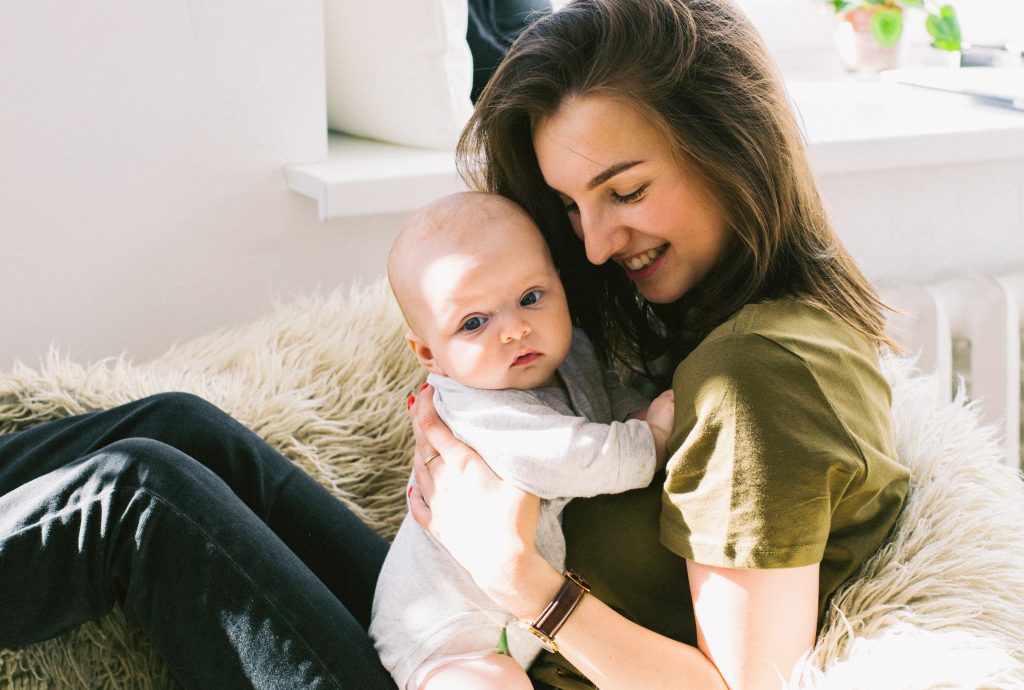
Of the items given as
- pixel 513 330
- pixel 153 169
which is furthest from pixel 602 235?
pixel 153 169

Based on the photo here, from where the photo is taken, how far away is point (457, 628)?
102 cm

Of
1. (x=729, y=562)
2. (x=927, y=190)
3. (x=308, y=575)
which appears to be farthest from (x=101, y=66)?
(x=927, y=190)

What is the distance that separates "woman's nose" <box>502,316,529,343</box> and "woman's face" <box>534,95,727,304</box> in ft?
0.43

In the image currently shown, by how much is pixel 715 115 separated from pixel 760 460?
0.35 meters

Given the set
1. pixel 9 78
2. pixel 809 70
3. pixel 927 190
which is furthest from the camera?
pixel 809 70

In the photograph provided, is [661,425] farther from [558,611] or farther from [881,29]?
[881,29]

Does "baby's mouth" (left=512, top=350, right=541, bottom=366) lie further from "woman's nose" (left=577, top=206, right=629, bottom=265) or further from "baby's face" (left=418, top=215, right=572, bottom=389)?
"woman's nose" (left=577, top=206, right=629, bottom=265)

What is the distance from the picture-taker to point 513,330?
1.00m

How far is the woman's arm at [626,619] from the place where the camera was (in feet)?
2.91

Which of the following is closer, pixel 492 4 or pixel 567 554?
pixel 567 554

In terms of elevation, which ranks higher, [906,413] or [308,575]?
[906,413]

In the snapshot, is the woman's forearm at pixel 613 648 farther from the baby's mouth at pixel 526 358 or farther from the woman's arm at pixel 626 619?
the baby's mouth at pixel 526 358

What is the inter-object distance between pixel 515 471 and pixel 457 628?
0.17m

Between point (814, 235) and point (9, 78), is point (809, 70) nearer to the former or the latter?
point (814, 235)
